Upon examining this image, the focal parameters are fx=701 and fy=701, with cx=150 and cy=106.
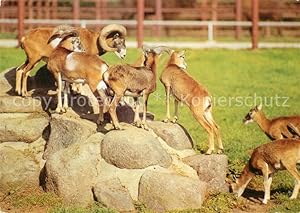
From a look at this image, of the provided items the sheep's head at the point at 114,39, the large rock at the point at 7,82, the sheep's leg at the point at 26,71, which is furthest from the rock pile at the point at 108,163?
the large rock at the point at 7,82

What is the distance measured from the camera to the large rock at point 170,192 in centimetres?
1062

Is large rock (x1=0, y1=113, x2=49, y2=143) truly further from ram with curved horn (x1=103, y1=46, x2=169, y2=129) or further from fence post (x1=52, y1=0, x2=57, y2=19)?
fence post (x1=52, y1=0, x2=57, y2=19)

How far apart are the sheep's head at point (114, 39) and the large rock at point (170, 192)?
3.15 m

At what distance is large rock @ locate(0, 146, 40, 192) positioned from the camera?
1177 centimetres

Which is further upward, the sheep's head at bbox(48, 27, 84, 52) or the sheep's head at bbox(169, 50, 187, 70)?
the sheep's head at bbox(48, 27, 84, 52)

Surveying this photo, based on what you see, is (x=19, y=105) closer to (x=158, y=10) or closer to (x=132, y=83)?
(x=132, y=83)

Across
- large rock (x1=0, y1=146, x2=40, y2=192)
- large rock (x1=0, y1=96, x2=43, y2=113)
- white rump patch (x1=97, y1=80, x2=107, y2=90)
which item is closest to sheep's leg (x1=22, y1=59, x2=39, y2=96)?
large rock (x1=0, y1=96, x2=43, y2=113)

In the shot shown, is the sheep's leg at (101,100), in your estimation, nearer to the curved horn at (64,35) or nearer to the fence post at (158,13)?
the curved horn at (64,35)

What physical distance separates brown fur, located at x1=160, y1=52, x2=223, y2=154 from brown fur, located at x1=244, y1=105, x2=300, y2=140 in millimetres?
1156

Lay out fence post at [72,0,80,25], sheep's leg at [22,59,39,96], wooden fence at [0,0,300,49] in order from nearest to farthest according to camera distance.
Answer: sheep's leg at [22,59,39,96] < fence post at [72,0,80,25] < wooden fence at [0,0,300,49]

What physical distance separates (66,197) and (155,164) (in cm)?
150

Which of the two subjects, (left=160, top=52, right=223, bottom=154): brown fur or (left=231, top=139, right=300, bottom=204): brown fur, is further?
(left=160, top=52, right=223, bottom=154): brown fur

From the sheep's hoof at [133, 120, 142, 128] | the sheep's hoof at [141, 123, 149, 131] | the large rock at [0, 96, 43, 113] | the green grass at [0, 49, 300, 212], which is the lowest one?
the green grass at [0, 49, 300, 212]

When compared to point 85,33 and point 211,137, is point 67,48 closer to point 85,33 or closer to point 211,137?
point 85,33
